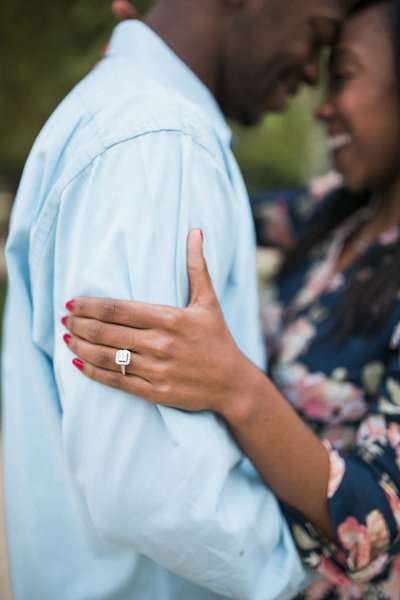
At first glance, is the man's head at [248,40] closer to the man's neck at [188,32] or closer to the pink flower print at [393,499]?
the man's neck at [188,32]

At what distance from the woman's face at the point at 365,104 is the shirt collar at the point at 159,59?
64 cm

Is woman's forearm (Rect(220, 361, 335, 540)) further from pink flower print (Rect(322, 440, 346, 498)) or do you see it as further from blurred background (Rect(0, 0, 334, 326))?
blurred background (Rect(0, 0, 334, 326))

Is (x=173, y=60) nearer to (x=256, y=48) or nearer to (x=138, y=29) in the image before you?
(x=138, y=29)

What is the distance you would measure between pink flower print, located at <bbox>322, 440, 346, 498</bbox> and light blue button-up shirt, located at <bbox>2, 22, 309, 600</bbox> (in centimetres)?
14

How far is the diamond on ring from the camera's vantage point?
1000 mm

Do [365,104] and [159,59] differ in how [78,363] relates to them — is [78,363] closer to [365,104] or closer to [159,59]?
[159,59]

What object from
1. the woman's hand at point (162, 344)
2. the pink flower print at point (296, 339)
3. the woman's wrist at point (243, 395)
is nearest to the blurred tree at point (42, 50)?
the pink flower print at point (296, 339)

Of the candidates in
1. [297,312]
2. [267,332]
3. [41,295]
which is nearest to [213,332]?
[41,295]

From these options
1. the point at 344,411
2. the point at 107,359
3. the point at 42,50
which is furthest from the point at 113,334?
the point at 42,50

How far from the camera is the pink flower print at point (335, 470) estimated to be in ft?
3.94

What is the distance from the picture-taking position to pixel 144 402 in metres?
1.04

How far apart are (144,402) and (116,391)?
0.06m

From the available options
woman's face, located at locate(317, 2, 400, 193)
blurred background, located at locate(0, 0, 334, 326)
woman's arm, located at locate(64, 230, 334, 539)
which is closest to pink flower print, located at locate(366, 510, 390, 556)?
woman's arm, located at locate(64, 230, 334, 539)

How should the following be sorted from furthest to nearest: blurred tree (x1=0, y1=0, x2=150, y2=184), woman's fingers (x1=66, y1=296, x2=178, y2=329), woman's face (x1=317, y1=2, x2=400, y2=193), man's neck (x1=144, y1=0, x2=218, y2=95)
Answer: blurred tree (x1=0, y1=0, x2=150, y2=184) → woman's face (x1=317, y1=2, x2=400, y2=193) → man's neck (x1=144, y1=0, x2=218, y2=95) → woman's fingers (x1=66, y1=296, x2=178, y2=329)
